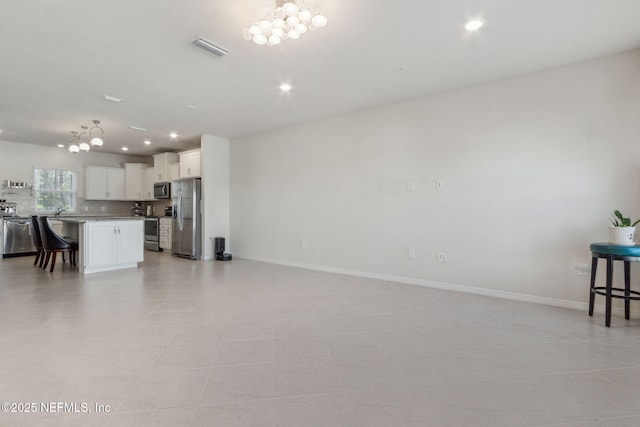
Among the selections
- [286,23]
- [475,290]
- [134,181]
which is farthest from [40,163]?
[475,290]

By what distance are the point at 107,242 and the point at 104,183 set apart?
12.1ft

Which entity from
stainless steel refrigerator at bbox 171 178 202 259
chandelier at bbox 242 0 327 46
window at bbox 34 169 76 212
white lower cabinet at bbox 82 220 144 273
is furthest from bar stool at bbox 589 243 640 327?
window at bbox 34 169 76 212

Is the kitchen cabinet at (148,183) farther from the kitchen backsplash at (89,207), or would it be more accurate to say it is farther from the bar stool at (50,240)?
the bar stool at (50,240)

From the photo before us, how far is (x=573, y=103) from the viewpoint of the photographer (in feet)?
10.9

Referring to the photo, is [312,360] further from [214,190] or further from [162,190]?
[162,190]

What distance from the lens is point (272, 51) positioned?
306 cm

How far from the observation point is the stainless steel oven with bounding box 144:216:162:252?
25.2 ft

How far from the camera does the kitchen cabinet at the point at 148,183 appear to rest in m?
8.12

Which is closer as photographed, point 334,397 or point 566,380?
point 334,397

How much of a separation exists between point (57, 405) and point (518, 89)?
489 centimetres

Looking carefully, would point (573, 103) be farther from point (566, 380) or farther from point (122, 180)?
point (122, 180)

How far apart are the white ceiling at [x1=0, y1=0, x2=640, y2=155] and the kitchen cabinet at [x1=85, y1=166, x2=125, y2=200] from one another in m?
3.11

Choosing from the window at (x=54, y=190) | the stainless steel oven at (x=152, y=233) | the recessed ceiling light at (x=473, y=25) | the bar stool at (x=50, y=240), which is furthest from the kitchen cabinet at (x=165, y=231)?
the recessed ceiling light at (x=473, y=25)

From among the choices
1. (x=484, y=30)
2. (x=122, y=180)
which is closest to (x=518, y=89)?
(x=484, y=30)
